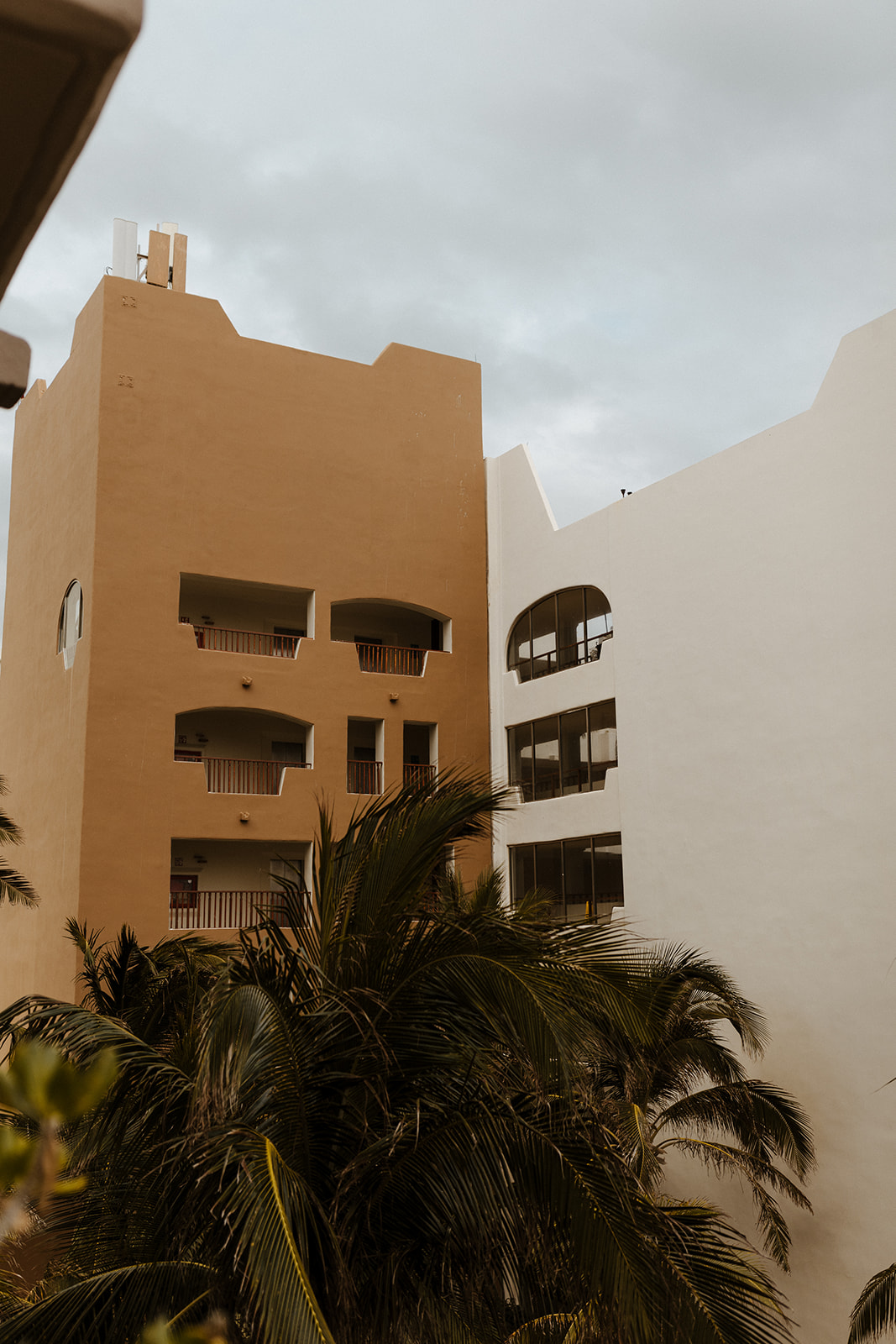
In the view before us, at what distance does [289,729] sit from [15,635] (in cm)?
749

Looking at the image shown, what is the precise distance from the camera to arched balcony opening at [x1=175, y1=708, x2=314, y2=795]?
23.1 metres

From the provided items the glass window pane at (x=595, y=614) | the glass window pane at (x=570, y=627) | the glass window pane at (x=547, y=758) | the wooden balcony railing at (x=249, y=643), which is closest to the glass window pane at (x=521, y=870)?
the glass window pane at (x=547, y=758)

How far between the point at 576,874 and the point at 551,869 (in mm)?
692

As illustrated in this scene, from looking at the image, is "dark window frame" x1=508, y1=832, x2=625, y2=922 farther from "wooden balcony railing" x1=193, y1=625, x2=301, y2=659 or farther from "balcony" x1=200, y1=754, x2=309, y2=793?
"wooden balcony railing" x1=193, y1=625, x2=301, y2=659

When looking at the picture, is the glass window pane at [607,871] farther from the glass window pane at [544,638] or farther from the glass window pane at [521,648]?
the glass window pane at [521,648]

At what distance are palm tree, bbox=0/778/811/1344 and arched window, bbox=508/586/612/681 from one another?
1525 cm

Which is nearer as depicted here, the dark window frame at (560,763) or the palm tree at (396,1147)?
the palm tree at (396,1147)

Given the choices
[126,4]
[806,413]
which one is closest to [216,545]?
[806,413]

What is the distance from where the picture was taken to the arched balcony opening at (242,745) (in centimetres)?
2306

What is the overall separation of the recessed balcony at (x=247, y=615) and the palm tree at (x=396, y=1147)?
16.1 metres

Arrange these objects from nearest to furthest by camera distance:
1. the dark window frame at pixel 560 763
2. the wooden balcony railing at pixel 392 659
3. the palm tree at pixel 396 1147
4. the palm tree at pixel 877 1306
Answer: the palm tree at pixel 396 1147 < the palm tree at pixel 877 1306 < the dark window frame at pixel 560 763 < the wooden balcony railing at pixel 392 659

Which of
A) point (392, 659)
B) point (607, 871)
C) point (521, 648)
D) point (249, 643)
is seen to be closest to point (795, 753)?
point (607, 871)

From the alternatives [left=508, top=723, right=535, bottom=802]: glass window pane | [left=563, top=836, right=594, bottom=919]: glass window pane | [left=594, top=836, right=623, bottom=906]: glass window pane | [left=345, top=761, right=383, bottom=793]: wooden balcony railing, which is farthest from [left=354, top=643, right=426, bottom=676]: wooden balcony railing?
[left=594, top=836, right=623, bottom=906]: glass window pane

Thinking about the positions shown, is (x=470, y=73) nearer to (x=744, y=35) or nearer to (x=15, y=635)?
(x=744, y=35)
